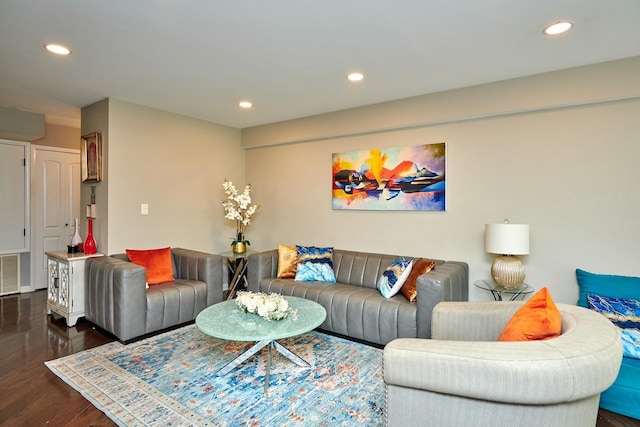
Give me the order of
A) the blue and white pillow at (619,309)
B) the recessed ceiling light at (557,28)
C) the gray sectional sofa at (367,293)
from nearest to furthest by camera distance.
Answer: the recessed ceiling light at (557,28) → the blue and white pillow at (619,309) → the gray sectional sofa at (367,293)

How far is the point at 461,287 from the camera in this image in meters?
3.09

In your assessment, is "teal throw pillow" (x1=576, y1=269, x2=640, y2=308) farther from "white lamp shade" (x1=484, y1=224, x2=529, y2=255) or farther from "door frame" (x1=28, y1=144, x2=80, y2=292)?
"door frame" (x1=28, y1=144, x2=80, y2=292)

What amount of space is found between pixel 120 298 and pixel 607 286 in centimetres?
396

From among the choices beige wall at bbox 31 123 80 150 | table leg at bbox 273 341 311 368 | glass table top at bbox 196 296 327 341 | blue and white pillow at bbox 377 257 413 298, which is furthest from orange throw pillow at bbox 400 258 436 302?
beige wall at bbox 31 123 80 150

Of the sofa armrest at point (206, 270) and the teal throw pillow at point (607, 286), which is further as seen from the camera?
the sofa armrest at point (206, 270)

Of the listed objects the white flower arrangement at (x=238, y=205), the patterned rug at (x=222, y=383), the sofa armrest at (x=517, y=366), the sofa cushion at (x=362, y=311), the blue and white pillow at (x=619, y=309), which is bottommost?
the patterned rug at (x=222, y=383)

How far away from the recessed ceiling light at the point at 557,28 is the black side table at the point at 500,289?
75.3 inches

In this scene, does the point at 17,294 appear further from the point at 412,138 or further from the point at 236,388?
the point at 412,138

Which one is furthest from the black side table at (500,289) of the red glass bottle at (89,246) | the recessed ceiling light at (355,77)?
the red glass bottle at (89,246)

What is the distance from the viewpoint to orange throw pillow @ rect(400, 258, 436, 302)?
9.70ft

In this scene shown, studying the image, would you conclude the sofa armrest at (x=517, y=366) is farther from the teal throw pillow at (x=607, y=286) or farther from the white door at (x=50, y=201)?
the white door at (x=50, y=201)

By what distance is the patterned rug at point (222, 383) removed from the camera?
6.49 feet

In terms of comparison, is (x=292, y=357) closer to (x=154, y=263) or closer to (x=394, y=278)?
(x=394, y=278)

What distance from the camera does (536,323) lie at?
1527mm
